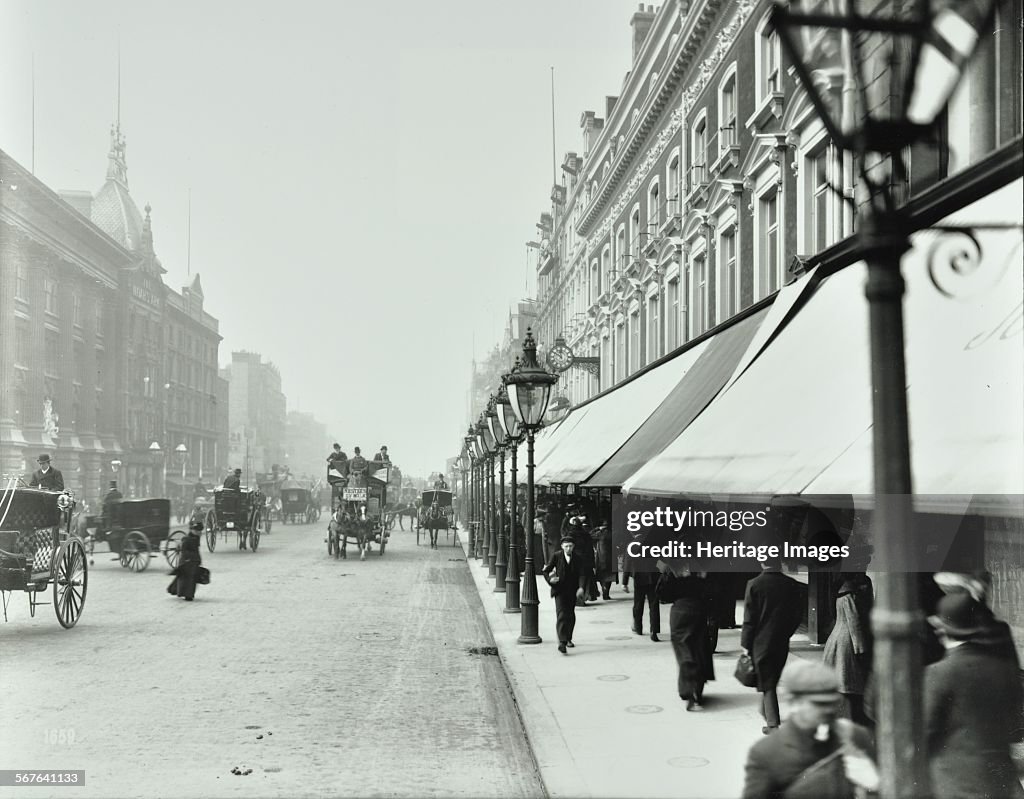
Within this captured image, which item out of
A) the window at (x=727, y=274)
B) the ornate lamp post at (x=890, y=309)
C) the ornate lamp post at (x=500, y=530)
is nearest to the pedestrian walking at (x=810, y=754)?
the ornate lamp post at (x=890, y=309)

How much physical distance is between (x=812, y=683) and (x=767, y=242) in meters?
13.2

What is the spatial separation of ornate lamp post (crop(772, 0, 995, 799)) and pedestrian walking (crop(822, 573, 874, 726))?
4.76 meters

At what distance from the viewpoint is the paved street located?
682 cm

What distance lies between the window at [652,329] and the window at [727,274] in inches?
188

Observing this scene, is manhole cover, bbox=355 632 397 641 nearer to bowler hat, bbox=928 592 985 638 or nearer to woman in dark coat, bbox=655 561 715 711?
woman in dark coat, bbox=655 561 715 711

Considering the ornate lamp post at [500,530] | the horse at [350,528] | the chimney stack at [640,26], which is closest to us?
the ornate lamp post at [500,530]

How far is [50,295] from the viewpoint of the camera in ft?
75.8

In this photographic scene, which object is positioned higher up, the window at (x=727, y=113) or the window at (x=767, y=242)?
the window at (x=727, y=113)

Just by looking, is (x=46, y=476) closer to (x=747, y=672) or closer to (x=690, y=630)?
(x=690, y=630)

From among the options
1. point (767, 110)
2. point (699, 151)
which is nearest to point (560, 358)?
→ point (699, 151)

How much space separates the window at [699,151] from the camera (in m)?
19.0

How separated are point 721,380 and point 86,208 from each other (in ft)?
49.4

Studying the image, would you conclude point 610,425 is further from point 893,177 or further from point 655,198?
point 893,177

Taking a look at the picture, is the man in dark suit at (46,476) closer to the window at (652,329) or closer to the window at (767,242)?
the window at (767,242)
